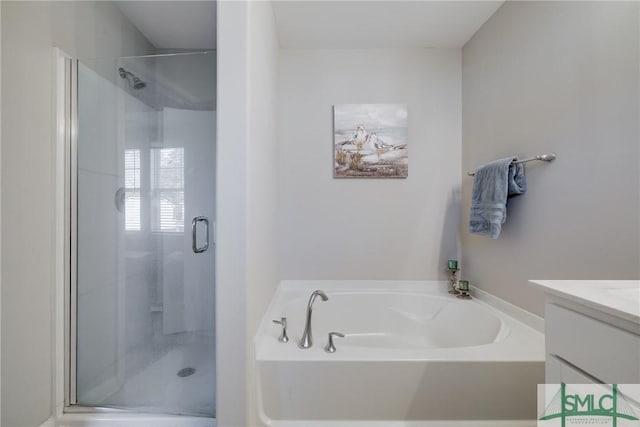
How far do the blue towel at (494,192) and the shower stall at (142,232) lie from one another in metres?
1.66

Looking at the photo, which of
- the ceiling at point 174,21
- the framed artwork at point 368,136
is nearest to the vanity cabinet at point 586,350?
the framed artwork at point 368,136

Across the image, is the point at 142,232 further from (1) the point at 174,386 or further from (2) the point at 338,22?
(2) the point at 338,22

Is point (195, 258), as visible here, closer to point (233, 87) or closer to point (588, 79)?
point (233, 87)

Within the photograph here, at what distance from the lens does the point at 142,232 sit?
5.22ft

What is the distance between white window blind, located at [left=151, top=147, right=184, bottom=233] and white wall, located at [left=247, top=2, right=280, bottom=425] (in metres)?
0.51

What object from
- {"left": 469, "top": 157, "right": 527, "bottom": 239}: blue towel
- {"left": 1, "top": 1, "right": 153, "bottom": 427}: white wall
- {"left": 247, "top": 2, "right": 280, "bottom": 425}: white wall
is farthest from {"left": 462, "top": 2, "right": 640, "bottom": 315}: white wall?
{"left": 1, "top": 1, "right": 153, "bottom": 427}: white wall

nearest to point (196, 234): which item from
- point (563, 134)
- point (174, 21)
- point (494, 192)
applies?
point (174, 21)

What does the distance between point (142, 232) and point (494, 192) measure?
81.6 inches

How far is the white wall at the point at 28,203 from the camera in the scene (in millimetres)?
1166

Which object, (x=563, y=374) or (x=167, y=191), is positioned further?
(x=167, y=191)

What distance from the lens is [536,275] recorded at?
147 cm

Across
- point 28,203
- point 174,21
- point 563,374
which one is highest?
point 174,21

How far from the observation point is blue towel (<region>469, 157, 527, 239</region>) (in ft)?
5.05

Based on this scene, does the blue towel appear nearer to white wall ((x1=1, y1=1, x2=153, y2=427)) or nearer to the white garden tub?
the white garden tub
